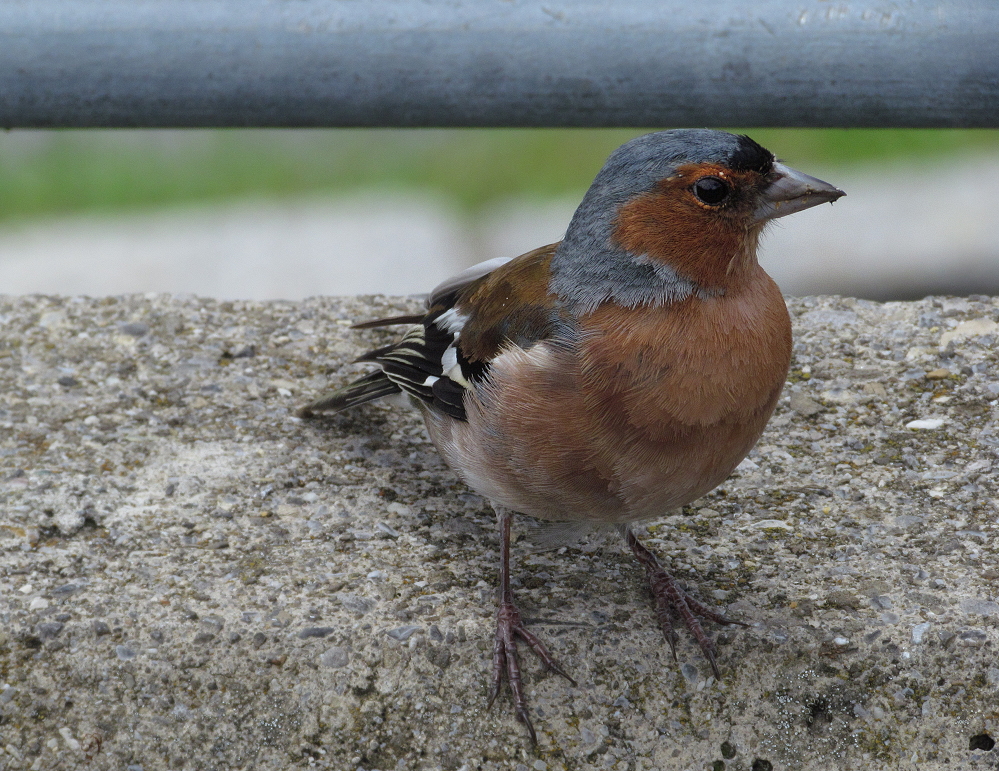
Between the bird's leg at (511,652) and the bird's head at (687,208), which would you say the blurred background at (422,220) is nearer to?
the bird's head at (687,208)

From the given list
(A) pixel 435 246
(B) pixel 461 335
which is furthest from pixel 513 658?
(A) pixel 435 246

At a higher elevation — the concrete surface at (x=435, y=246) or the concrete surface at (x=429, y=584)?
the concrete surface at (x=429, y=584)

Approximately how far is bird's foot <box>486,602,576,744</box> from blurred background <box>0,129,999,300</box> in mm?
3872

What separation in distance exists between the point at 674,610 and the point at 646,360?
1.87 feet

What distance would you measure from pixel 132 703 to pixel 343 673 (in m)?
0.44

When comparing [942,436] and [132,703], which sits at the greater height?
[942,436]

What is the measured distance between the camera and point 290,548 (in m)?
2.81

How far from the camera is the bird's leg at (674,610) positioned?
98.2 inches

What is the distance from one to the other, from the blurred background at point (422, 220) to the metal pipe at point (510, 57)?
121 inches

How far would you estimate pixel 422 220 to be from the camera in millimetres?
7164

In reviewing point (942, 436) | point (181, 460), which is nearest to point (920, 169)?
point (942, 436)

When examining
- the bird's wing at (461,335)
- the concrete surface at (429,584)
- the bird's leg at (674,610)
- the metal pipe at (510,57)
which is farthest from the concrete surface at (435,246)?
the bird's leg at (674,610)

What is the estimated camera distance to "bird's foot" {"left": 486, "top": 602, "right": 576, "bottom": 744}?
2424 mm

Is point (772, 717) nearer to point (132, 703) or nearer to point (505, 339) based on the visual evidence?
point (505, 339)
